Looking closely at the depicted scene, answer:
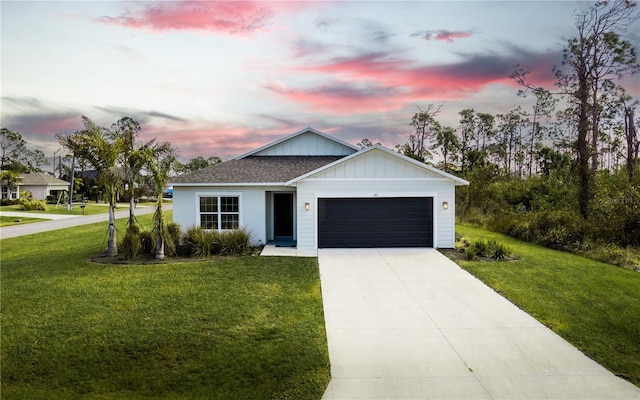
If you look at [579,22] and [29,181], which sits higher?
[579,22]

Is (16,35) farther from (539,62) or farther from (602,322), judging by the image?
(539,62)

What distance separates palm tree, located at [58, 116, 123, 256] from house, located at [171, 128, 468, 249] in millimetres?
2299

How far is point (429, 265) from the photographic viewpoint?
464 inches

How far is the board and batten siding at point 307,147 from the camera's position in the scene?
19.0 m

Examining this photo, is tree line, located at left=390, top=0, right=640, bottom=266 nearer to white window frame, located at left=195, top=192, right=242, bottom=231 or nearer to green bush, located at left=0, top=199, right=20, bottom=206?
white window frame, located at left=195, top=192, right=242, bottom=231

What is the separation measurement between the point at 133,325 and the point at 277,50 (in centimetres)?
1202

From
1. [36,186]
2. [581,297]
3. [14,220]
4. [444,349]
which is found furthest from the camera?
[36,186]

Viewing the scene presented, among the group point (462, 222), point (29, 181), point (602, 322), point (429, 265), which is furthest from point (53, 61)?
point (29, 181)

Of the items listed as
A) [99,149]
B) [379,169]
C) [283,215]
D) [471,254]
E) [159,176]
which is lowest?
[471,254]

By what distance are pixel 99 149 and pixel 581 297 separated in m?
14.9

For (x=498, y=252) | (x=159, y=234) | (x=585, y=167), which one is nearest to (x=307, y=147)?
(x=159, y=234)

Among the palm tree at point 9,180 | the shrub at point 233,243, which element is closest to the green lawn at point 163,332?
the shrub at point 233,243

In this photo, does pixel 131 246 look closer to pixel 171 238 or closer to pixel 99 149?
pixel 171 238

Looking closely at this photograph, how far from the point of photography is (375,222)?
47.8 ft
